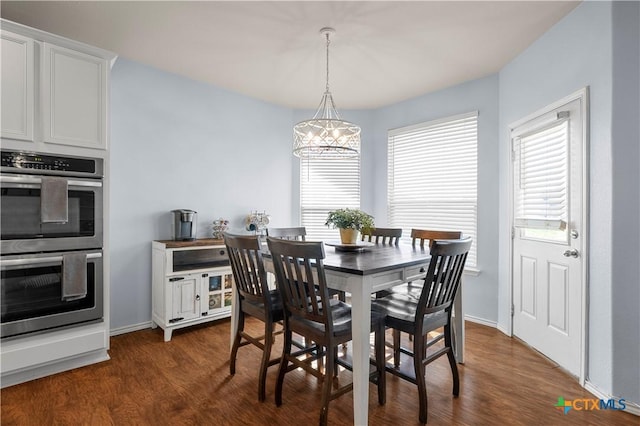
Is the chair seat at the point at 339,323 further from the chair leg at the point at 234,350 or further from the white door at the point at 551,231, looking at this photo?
the white door at the point at 551,231

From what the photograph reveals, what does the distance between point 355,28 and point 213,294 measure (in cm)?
284

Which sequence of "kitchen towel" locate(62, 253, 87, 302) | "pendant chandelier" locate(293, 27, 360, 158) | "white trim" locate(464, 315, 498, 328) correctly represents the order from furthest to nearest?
1. "white trim" locate(464, 315, 498, 328)
2. "pendant chandelier" locate(293, 27, 360, 158)
3. "kitchen towel" locate(62, 253, 87, 302)

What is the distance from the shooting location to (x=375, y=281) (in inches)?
76.2

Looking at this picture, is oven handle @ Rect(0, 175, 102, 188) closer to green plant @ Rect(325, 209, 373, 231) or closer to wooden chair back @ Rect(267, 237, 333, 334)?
wooden chair back @ Rect(267, 237, 333, 334)

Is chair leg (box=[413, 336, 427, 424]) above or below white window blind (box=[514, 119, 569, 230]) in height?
below

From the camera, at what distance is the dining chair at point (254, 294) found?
2.15 meters

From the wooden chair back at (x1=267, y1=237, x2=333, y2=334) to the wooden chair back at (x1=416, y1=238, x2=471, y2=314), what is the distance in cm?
58

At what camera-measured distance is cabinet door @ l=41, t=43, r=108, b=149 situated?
2363mm

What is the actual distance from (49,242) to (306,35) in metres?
2.54

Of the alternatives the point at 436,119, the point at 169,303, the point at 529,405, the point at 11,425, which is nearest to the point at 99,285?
the point at 169,303

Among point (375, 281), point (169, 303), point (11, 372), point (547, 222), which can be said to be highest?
point (547, 222)

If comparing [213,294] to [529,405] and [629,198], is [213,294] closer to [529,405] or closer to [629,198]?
[529,405]

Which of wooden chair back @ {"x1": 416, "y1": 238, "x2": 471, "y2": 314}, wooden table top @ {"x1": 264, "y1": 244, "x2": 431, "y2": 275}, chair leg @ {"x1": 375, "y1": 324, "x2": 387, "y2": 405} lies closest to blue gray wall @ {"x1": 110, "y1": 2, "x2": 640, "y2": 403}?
→ wooden chair back @ {"x1": 416, "y1": 238, "x2": 471, "y2": 314}

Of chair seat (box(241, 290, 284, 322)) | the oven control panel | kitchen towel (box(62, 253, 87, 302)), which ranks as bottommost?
chair seat (box(241, 290, 284, 322))
